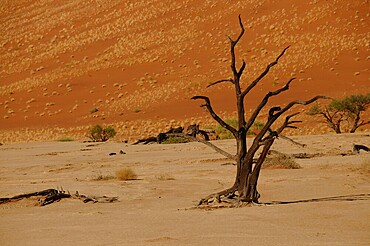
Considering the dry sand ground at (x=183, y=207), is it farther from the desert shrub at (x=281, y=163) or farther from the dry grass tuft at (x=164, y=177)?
the desert shrub at (x=281, y=163)

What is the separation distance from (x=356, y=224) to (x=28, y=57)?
51.6 meters

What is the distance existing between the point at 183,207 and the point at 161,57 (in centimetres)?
4171

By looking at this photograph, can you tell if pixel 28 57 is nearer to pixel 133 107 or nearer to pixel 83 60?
pixel 83 60

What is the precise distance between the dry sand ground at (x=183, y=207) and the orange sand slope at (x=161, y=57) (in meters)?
18.3

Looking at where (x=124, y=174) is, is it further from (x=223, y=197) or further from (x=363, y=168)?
(x=363, y=168)

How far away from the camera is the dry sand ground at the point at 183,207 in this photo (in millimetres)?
6523

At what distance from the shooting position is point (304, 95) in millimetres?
38844

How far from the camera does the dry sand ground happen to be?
6.52m

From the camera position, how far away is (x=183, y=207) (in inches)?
361

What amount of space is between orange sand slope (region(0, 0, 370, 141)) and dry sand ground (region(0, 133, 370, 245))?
18255 millimetres

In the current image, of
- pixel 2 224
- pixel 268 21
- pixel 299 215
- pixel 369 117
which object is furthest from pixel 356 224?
pixel 268 21

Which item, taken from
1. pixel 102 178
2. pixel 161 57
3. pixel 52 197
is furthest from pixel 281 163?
pixel 161 57

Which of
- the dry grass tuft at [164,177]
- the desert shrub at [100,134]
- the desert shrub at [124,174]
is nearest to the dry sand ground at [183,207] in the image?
the dry grass tuft at [164,177]

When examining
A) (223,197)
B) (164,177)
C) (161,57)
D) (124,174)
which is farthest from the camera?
(161,57)
